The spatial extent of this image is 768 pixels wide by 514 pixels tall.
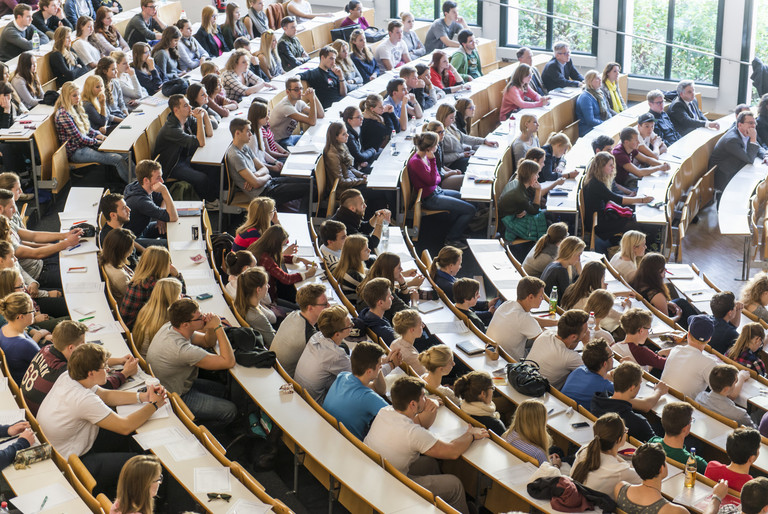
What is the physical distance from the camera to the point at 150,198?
27.7ft

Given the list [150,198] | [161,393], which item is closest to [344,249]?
[150,198]

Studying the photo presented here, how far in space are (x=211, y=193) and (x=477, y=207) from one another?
3067 mm

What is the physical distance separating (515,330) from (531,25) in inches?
468

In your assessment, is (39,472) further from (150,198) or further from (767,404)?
(767,404)

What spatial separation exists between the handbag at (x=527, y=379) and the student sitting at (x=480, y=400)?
0.44 metres

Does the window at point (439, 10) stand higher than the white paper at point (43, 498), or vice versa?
the window at point (439, 10)

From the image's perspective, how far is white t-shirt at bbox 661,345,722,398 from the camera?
259 inches

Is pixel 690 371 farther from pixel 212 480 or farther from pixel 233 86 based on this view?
pixel 233 86

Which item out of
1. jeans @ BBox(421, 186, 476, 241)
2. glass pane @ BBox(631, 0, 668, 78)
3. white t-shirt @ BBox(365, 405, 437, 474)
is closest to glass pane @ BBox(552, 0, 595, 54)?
glass pane @ BBox(631, 0, 668, 78)

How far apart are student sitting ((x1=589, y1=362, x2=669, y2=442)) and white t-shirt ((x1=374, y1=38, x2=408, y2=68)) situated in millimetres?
9389

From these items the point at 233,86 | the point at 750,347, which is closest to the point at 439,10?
the point at 233,86

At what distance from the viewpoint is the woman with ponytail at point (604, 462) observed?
5.09 m

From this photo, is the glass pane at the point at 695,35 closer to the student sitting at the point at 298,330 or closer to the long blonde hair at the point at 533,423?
the student sitting at the point at 298,330

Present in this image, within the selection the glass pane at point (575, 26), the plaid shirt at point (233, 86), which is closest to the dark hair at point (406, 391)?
the plaid shirt at point (233, 86)
